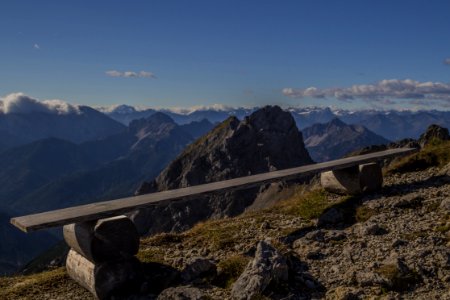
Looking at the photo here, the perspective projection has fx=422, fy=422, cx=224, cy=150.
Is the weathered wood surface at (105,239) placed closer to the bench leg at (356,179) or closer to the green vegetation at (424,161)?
the bench leg at (356,179)

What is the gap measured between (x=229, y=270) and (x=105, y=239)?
10.9ft

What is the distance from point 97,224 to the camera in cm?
1106

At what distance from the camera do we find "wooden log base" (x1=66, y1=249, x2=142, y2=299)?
10.6m

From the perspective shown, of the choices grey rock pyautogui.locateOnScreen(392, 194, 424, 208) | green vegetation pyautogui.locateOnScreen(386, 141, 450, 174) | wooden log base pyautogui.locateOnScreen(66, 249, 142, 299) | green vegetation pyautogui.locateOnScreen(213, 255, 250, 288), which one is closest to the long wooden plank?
wooden log base pyautogui.locateOnScreen(66, 249, 142, 299)

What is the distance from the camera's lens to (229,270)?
11.1 m

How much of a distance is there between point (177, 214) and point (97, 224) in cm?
16355

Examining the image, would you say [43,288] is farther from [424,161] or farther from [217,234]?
[424,161]

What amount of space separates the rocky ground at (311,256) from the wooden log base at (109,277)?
33cm

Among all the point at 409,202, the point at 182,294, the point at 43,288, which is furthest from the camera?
the point at 409,202

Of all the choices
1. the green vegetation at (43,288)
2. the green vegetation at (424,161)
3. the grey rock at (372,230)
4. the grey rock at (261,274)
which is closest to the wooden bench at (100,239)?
the green vegetation at (43,288)

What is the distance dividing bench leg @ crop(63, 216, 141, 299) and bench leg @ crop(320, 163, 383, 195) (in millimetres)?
9518

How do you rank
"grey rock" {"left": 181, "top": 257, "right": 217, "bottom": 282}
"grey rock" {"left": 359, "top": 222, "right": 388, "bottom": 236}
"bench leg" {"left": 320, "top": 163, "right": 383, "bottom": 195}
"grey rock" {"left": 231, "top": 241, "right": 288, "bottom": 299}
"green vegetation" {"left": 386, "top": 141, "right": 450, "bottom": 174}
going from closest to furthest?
"grey rock" {"left": 231, "top": 241, "right": 288, "bottom": 299}, "grey rock" {"left": 181, "top": 257, "right": 217, "bottom": 282}, "grey rock" {"left": 359, "top": 222, "right": 388, "bottom": 236}, "bench leg" {"left": 320, "top": 163, "right": 383, "bottom": 195}, "green vegetation" {"left": 386, "top": 141, "right": 450, "bottom": 174}

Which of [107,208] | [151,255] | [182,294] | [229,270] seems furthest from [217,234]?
[182,294]

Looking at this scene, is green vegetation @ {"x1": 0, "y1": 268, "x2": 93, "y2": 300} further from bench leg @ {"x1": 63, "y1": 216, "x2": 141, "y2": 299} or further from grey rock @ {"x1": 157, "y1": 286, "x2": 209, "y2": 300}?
grey rock @ {"x1": 157, "y1": 286, "x2": 209, "y2": 300}
